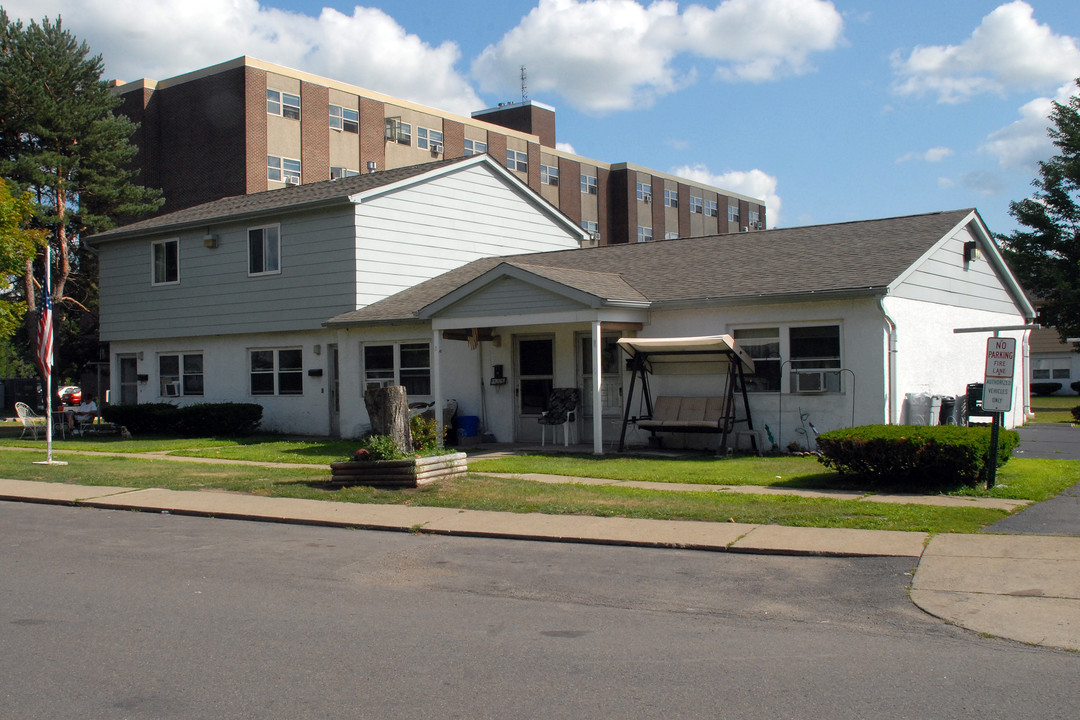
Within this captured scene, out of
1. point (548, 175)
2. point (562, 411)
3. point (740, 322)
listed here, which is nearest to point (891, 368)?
point (740, 322)

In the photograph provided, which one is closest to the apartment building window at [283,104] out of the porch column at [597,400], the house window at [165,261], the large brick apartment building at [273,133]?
the large brick apartment building at [273,133]

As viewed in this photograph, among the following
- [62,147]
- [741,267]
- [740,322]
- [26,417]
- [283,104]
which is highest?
[283,104]

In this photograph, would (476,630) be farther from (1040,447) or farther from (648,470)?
(1040,447)

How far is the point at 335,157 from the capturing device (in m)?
47.1

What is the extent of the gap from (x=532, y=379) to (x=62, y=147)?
26.3 meters

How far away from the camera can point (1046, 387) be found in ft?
166

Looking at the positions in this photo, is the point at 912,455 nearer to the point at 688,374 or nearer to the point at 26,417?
the point at 688,374

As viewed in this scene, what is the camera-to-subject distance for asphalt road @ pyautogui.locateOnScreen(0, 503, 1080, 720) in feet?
16.6

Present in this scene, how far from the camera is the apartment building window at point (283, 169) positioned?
43.9 metres

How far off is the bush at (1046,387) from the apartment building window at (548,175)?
29.7 metres

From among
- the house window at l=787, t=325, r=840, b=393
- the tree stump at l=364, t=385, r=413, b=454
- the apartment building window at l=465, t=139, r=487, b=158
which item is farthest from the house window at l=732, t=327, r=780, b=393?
the apartment building window at l=465, t=139, r=487, b=158

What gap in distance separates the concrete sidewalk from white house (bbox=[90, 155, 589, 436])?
9217mm

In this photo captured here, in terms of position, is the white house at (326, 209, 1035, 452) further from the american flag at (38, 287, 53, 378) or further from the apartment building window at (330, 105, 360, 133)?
the apartment building window at (330, 105, 360, 133)

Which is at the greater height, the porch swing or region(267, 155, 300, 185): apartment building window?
region(267, 155, 300, 185): apartment building window
